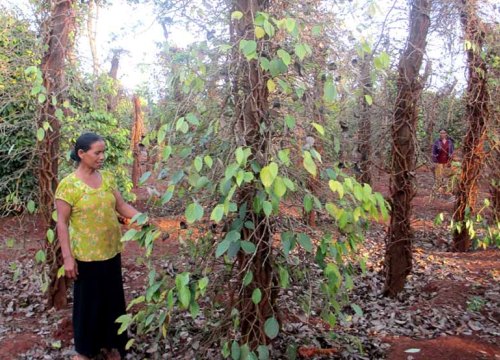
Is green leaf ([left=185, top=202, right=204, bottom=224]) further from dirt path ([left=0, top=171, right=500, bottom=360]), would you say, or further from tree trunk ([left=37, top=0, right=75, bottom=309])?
tree trunk ([left=37, top=0, right=75, bottom=309])

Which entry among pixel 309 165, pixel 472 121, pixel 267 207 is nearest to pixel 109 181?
pixel 267 207

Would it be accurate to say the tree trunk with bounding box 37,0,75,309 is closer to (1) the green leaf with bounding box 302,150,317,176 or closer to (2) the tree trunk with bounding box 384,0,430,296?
(1) the green leaf with bounding box 302,150,317,176

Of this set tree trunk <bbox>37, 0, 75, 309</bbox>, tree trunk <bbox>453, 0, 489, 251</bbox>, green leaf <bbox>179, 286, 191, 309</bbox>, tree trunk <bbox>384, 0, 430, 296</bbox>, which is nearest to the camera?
green leaf <bbox>179, 286, 191, 309</bbox>

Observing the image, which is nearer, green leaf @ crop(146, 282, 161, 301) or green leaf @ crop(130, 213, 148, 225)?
green leaf @ crop(130, 213, 148, 225)

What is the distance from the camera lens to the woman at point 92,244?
3.23m

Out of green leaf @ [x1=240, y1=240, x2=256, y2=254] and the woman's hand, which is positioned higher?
green leaf @ [x1=240, y1=240, x2=256, y2=254]

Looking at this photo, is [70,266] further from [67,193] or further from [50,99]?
[50,99]

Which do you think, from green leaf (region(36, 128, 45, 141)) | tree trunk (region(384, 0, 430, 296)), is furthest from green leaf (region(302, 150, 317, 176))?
tree trunk (region(384, 0, 430, 296))

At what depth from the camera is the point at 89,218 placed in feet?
10.8

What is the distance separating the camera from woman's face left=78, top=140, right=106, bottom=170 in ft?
10.6

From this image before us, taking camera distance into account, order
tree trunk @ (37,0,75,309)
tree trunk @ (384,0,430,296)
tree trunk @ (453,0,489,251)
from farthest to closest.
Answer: tree trunk @ (453,0,489,251) → tree trunk @ (384,0,430,296) → tree trunk @ (37,0,75,309)

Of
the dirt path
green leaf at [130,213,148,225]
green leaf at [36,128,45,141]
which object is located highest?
green leaf at [36,128,45,141]

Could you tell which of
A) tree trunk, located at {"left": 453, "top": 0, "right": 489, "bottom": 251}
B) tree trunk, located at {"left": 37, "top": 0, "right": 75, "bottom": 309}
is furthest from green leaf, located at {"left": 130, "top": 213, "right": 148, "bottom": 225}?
tree trunk, located at {"left": 453, "top": 0, "right": 489, "bottom": 251}

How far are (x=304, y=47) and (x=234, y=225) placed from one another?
985mm
